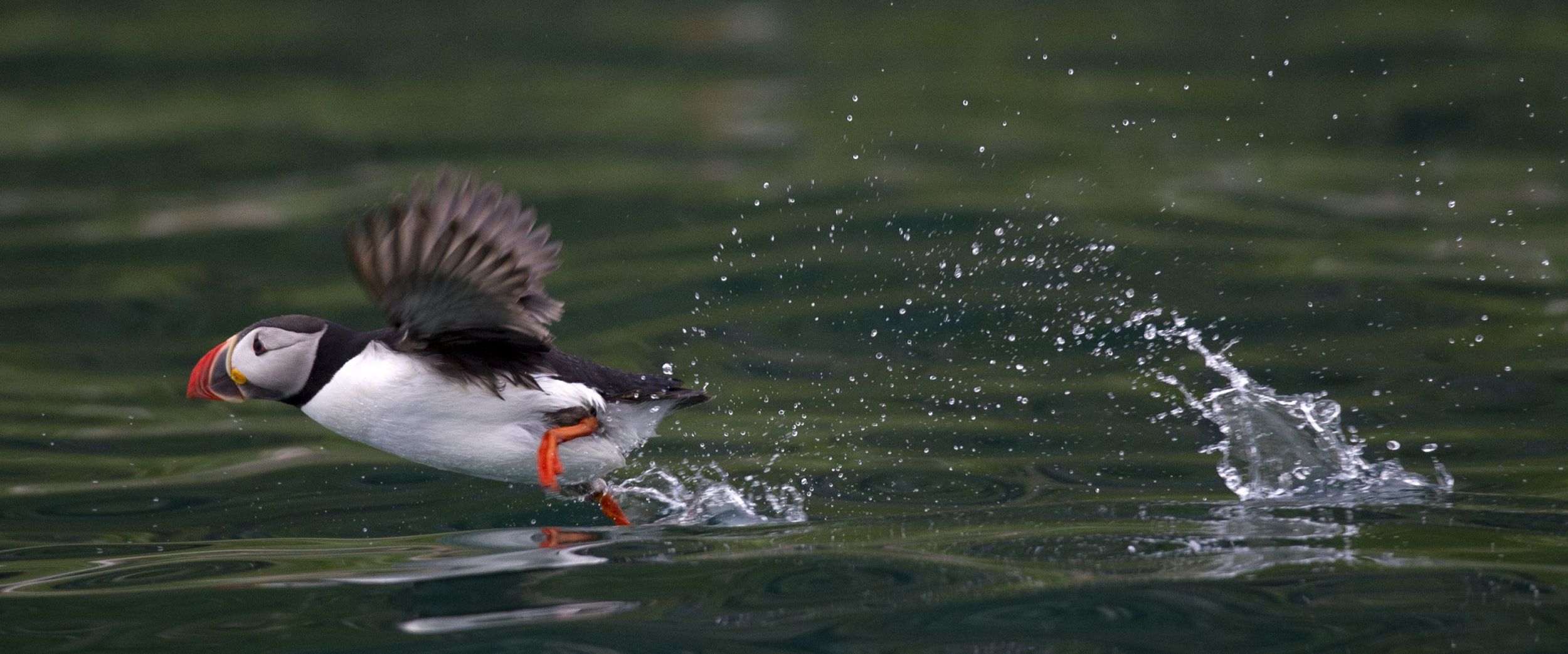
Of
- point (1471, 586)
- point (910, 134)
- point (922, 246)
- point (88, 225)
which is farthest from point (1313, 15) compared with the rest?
point (1471, 586)

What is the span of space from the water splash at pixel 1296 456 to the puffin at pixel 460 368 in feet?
6.13

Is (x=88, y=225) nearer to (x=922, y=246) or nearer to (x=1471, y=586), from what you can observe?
(x=922, y=246)

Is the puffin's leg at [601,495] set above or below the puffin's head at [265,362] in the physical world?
below

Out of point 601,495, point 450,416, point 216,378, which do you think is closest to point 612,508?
point 601,495

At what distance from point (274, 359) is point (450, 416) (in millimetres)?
540

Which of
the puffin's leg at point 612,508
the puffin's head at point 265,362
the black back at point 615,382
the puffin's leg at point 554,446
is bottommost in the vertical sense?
the puffin's leg at point 612,508

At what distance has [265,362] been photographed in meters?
4.83

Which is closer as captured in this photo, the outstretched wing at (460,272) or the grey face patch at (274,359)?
the outstretched wing at (460,272)

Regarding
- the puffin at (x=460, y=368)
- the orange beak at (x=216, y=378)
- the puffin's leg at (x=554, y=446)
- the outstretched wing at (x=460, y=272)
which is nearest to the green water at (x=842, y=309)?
the puffin's leg at (x=554, y=446)

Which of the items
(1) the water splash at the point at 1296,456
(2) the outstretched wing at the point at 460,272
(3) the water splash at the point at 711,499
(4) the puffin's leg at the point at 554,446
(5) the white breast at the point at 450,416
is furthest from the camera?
(3) the water splash at the point at 711,499

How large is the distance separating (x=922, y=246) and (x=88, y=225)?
5.54 m

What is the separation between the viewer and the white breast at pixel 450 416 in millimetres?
4801

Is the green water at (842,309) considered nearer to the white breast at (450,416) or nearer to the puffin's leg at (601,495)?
the puffin's leg at (601,495)

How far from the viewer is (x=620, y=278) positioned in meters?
8.74
